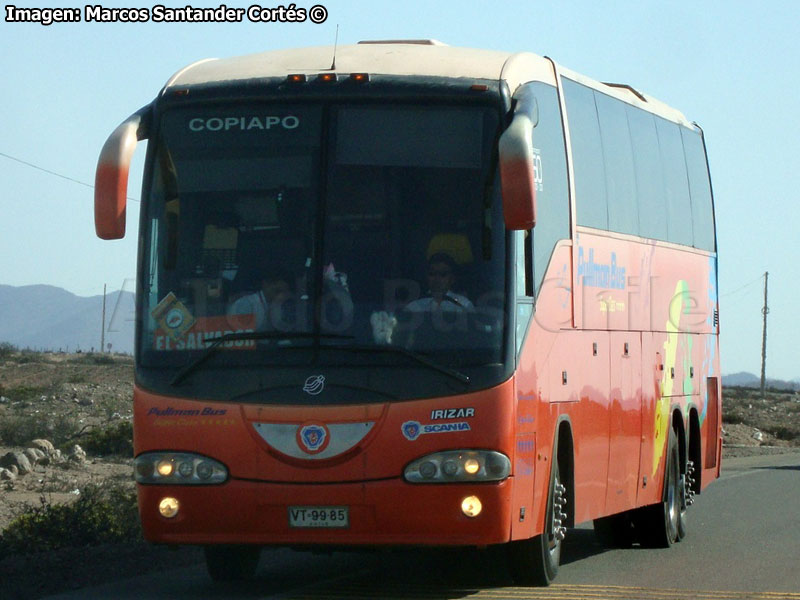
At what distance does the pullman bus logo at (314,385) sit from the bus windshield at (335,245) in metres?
0.11

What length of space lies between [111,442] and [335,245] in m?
24.1

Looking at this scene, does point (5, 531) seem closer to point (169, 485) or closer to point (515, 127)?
point (169, 485)

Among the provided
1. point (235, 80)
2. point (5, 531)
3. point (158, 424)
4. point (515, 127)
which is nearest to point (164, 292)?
point (158, 424)

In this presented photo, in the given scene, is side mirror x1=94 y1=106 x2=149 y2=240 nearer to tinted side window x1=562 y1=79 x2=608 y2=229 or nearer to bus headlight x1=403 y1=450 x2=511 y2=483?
bus headlight x1=403 y1=450 x2=511 y2=483

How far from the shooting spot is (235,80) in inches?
423

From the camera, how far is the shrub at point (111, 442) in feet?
109

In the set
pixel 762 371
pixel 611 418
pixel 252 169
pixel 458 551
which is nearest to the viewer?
pixel 252 169

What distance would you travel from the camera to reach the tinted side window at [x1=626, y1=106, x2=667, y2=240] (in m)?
14.7

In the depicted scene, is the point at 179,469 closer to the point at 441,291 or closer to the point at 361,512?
the point at 361,512

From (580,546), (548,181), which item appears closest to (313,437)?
(548,181)

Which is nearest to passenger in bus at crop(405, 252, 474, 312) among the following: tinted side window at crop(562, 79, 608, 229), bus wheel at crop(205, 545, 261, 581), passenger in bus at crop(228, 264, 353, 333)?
passenger in bus at crop(228, 264, 353, 333)

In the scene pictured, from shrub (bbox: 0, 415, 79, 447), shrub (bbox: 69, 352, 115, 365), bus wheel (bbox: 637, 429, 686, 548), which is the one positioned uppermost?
shrub (bbox: 69, 352, 115, 365)

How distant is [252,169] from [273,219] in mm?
375

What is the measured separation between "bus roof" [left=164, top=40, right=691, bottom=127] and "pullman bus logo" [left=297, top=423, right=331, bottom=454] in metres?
2.44
